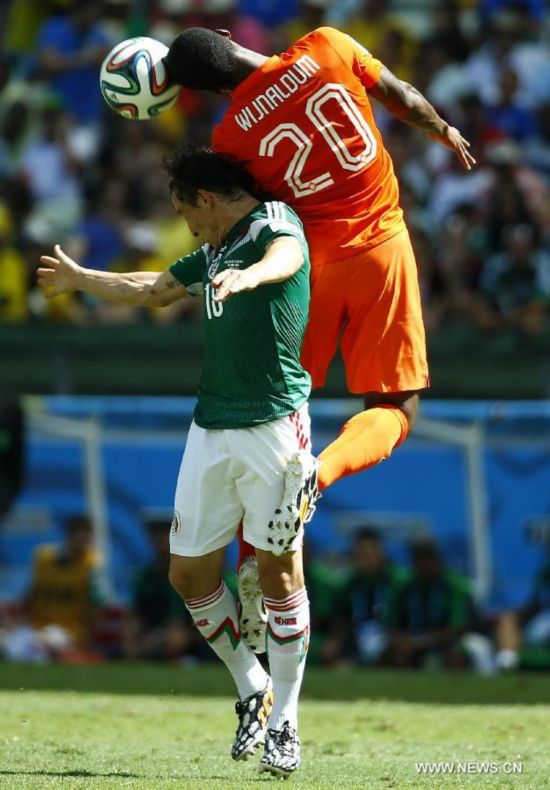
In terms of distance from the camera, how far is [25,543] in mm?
12875

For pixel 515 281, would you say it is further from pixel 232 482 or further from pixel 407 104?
pixel 232 482

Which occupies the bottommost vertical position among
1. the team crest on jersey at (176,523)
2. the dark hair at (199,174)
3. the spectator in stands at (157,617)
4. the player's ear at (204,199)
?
the spectator in stands at (157,617)

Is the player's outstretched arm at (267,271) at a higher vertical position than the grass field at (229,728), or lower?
higher

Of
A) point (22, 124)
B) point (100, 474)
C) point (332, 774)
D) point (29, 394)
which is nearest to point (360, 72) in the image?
point (332, 774)

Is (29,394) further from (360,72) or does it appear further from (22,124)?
(360,72)

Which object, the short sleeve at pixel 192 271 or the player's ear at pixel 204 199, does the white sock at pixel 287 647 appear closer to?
the short sleeve at pixel 192 271

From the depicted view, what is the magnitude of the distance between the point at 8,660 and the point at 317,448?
2.94m

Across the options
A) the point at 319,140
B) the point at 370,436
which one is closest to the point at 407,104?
the point at 319,140

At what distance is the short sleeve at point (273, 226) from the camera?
5.99m

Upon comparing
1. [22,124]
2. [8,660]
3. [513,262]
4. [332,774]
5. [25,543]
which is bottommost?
[8,660]

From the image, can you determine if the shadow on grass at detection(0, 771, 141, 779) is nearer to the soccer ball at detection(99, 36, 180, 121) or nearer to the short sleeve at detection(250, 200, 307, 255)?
the short sleeve at detection(250, 200, 307, 255)

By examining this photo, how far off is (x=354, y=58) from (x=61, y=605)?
689cm

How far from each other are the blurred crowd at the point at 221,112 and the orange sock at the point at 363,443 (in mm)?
6032

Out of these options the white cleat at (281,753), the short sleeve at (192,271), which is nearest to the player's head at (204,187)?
the short sleeve at (192,271)
